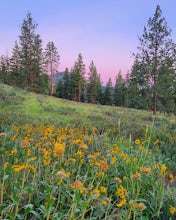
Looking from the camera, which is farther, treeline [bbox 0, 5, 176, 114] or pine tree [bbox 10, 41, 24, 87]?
pine tree [bbox 10, 41, 24, 87]

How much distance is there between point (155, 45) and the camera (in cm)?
2062

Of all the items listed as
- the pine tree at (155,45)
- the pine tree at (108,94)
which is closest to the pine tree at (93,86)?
the pine tree at (108,94)

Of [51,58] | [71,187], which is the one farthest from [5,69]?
[71,187]

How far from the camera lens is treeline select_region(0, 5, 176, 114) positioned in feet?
66.9

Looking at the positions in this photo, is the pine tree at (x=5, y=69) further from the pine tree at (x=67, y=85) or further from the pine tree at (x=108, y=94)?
the pine tree at (x=108, y=94)

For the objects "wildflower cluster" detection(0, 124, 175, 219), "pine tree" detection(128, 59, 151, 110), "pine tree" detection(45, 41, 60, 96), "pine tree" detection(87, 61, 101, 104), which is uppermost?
"pine tree" detection(45, 41, 60, 96)

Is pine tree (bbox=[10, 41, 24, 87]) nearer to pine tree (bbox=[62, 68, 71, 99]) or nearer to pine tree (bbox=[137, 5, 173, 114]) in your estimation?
pine tree (bbox=[62, 68, 71, 99])

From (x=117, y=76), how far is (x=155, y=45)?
35.3 metres

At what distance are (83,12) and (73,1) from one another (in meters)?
1.87

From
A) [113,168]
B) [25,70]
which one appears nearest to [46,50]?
[25,70]

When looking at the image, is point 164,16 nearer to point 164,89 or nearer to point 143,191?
point 164,89

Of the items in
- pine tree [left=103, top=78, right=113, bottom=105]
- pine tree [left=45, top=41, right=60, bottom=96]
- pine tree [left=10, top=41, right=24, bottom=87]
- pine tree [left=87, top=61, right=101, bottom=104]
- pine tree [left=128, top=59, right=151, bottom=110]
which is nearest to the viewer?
pine tree [left=128, top=59, right=151, bottom=110]

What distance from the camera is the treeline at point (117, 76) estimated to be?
20.4 m

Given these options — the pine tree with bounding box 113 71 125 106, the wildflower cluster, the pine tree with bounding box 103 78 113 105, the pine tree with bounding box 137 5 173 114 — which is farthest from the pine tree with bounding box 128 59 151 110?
the pine tree with bounding box 103 78 113 105
